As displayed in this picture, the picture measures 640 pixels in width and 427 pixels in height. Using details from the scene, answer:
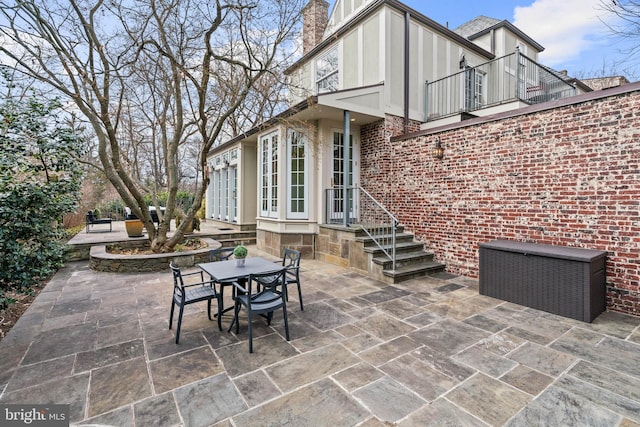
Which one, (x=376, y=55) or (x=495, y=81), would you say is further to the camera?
(x=495, y=81)

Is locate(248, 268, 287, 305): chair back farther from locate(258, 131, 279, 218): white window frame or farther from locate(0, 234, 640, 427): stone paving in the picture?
locate(258, 131, 279, 218): white window frame

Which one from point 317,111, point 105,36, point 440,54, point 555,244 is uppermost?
point 440,54

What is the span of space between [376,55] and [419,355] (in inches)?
267

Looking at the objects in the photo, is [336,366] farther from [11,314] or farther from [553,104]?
[553,104]

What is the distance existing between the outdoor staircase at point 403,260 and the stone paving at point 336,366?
3.52 ft

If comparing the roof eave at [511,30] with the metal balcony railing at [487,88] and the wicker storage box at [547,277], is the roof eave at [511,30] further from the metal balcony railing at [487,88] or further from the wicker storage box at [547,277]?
the wicker storage box at [547,277]

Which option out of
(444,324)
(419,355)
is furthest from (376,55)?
(419,355)

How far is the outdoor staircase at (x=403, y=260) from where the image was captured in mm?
5285

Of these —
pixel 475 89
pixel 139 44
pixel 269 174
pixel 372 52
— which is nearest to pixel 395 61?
pixel 372 52

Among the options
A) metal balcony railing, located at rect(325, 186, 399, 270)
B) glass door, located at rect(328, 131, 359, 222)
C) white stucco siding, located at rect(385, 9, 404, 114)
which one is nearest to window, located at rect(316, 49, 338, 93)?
white stucco siding, located at rect(385, 9, 404, 114)

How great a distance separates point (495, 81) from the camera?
9375 mm

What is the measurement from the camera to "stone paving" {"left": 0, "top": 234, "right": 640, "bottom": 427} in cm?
200

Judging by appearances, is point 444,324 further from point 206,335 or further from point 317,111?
point 317,111

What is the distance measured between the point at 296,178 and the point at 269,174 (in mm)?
1017
